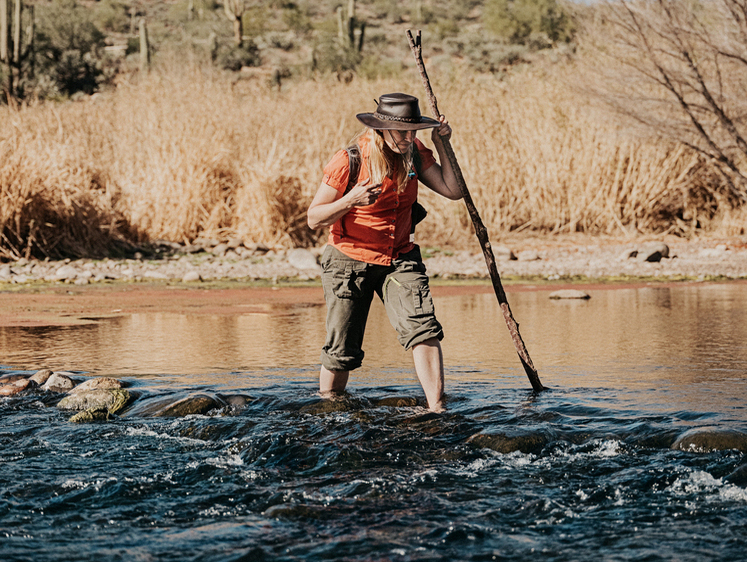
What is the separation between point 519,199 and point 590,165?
60.1 inches

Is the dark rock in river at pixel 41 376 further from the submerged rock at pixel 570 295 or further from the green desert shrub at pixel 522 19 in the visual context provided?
the green desert shrub at pixel 522 19

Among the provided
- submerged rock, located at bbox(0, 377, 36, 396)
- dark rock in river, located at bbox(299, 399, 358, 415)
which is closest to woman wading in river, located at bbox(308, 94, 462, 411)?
dark rock in river, located at bbox(299, 399, 358, 415)

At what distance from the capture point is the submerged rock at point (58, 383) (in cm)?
632

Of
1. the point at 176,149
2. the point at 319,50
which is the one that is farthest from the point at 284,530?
the point at 319,50

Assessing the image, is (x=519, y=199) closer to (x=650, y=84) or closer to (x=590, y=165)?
(x=590, y=165)

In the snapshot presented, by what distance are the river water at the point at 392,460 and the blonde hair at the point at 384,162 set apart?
137cm

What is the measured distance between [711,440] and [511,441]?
97cm

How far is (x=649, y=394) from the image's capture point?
5.80 metres

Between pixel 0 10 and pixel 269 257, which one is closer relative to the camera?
pixel 269 257

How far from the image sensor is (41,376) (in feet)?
21.5

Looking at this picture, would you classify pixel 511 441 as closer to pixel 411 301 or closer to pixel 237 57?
pixel 411 301

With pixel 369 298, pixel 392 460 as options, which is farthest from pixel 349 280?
pixel 392 460

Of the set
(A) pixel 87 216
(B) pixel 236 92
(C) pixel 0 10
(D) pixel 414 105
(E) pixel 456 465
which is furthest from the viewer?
(C) pixel 0 10

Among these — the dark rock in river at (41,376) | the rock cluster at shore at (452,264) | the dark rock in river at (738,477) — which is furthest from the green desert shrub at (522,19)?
the dark rock in river at (738,477)
